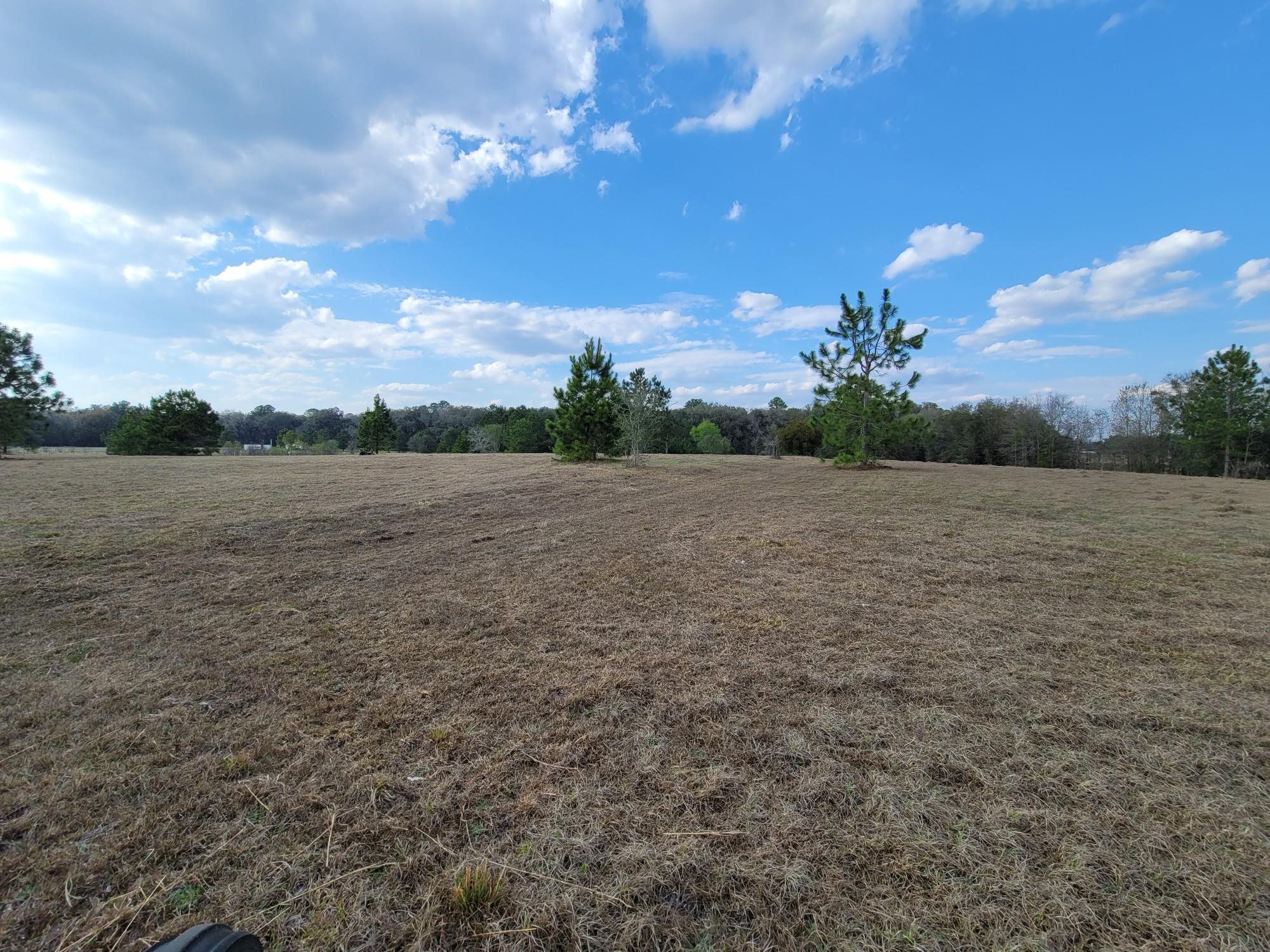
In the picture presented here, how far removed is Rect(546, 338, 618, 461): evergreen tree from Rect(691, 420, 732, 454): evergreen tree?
24.2 metres

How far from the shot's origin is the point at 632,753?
215 cm

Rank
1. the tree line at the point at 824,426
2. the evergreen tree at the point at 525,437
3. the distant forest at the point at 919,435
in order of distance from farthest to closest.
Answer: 1. the evergreen tree at the point at 525,437
2. the distant forest at the point at 919,435
3. the tree line at the point at 824,426

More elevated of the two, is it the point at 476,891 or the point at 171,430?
the point at 171,430

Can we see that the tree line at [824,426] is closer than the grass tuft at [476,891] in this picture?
No

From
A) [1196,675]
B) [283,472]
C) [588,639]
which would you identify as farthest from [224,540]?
[283,472]

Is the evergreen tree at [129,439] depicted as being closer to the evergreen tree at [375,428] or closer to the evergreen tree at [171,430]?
the evergreen tree at [171,430]

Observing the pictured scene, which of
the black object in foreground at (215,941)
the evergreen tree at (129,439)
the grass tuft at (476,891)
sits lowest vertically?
the grass tuft at (476,891)

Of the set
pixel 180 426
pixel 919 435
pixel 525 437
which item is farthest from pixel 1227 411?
pixel 180 426

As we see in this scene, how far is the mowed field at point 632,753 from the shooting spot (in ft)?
4.68

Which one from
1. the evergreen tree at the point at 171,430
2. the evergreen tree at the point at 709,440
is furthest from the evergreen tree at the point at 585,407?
the evergreen tree at the point at 171,430

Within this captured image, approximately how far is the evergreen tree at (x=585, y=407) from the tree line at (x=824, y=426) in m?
0.06

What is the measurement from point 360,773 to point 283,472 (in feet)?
52.7

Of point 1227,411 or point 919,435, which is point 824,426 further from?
point 1227,411

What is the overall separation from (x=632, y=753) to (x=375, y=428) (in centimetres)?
4066
